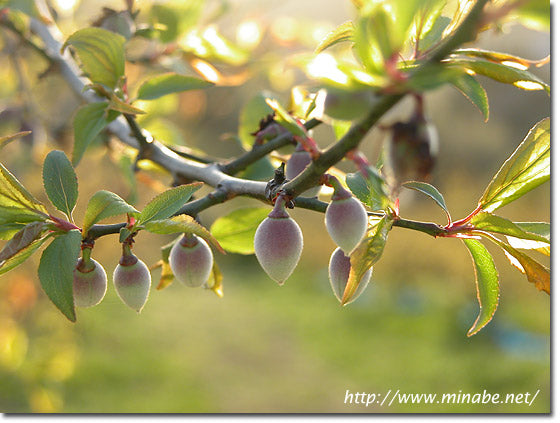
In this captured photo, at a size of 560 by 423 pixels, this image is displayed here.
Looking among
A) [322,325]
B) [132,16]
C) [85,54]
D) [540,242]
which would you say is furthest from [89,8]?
[322,325]

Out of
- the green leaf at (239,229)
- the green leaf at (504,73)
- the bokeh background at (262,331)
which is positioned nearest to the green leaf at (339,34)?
the green leaf at (504,73)

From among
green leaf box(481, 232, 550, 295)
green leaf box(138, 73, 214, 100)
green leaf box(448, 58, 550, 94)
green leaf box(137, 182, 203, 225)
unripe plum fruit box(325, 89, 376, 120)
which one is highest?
unripe plum fruit box(325, 89, 376, 120)

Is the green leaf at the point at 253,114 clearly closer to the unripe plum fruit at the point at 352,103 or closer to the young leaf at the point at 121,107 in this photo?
the young leaf at the point at 121,107

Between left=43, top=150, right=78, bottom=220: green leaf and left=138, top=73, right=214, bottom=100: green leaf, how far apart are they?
149mm

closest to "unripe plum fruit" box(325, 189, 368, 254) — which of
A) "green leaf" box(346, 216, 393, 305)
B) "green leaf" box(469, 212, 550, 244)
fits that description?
"green leaf" box(346, 216, 393, 305)

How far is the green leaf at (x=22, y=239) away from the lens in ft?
1.43

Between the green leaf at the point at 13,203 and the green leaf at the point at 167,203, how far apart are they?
0.29ft

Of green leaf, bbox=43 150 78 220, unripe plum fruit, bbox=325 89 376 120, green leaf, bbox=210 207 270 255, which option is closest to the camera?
unripe plum fruit, bbox=325 89 376 120

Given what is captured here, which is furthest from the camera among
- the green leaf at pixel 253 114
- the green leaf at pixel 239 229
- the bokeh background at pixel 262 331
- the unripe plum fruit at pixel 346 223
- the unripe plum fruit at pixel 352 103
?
the bokeh background at pixel 262 331

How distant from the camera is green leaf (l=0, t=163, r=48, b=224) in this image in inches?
18.7

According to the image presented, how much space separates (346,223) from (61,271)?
0.22m

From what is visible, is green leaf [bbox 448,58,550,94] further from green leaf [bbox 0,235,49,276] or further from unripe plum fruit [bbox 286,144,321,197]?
green leaf [bbox 0,235,49,276]

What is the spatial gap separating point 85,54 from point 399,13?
39 cm

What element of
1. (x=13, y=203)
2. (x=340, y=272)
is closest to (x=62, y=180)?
(x=13, y=203)
